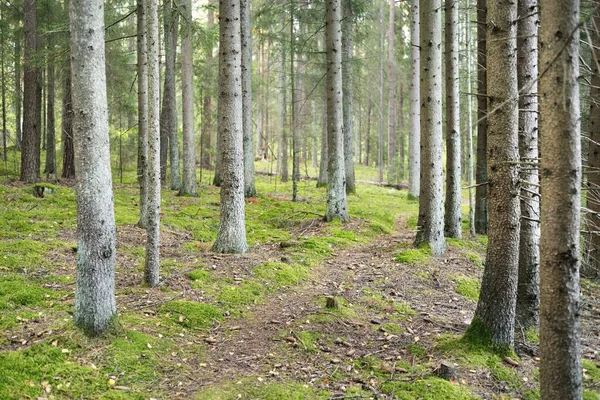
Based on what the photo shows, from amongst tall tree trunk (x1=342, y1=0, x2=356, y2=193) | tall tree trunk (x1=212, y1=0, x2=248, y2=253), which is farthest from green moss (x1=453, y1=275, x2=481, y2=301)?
tall tree trunk (x1=342, y1=0, x2=356, y2=193)

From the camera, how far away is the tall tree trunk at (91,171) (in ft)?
14.0

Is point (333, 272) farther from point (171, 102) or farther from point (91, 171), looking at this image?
point (171, 102)

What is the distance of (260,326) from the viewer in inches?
223

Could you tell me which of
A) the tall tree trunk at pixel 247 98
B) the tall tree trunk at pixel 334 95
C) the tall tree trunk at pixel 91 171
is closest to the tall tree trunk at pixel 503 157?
the tall tree trunk at pixel 91 171

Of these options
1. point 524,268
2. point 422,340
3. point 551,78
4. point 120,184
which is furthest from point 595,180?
point 120,184

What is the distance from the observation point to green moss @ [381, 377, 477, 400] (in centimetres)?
418

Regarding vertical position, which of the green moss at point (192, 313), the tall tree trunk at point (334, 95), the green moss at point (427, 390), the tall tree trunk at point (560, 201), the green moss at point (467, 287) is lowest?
the green moss at point (427, 390)

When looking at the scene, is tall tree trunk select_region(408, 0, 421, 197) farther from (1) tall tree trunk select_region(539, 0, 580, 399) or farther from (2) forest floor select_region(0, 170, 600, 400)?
(1) tall tree trunk select_region(539, 0, 580, 399)

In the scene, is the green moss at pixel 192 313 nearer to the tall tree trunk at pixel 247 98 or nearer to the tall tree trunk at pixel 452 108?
the tall tree trunk at pixel 452 108

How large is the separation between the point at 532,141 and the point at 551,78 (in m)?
2.46

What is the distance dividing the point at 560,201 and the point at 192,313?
13.7 ft

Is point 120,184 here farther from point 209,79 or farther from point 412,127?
point 412,127

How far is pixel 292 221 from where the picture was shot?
1191cm

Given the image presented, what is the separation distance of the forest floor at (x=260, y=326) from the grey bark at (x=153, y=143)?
0.40 m
